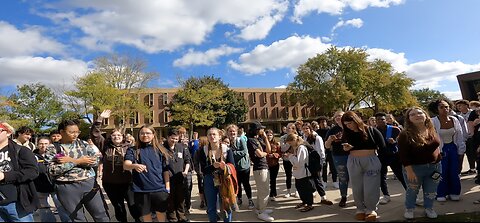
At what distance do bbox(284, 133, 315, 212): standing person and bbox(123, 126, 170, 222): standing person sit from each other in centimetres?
256

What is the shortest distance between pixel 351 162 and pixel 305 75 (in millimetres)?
40770

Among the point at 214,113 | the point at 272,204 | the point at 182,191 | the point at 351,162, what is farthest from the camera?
the point at 214,113

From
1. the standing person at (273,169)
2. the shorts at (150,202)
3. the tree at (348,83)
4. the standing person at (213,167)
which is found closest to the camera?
the shorts at (150,202)

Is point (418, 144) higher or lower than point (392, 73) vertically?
lower

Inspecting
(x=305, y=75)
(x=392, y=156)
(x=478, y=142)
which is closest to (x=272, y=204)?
(x=392, y=156)

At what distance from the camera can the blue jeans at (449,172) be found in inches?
223

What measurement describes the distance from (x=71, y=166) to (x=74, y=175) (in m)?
0.12

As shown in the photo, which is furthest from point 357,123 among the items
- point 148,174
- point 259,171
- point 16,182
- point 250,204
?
point 16,182

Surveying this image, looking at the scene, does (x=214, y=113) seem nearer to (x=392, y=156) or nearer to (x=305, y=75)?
(x=305, y=75)

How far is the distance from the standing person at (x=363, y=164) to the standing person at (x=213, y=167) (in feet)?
6.47

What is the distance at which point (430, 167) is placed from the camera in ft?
15.5

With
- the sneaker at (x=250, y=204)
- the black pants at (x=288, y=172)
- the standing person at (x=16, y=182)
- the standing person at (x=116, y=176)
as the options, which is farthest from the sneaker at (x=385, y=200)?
the standing person at (x=16, y=182)

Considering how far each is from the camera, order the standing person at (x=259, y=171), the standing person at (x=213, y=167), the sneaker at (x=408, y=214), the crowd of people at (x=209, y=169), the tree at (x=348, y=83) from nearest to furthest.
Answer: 1. the crowd of people at (x=209, y=169)
2. the sneaker at (x=408, y=214)
3. the standing person at (x=213, y=167)
4. the standing person at (x=259, y=171)
5. the tree at (x=348, y=83)

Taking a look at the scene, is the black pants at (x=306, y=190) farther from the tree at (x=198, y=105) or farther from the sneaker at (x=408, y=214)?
the tree at (x=198, y=105)
